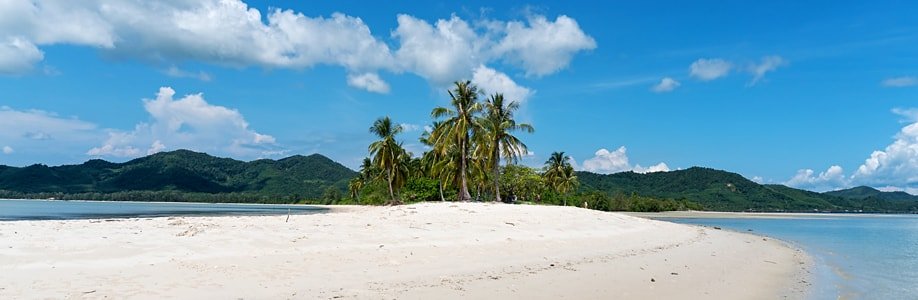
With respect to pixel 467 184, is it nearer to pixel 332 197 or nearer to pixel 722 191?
pixel 332 197

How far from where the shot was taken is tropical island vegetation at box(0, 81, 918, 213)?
133 feet

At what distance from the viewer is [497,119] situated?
41.0 m

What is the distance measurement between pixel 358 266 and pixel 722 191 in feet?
564

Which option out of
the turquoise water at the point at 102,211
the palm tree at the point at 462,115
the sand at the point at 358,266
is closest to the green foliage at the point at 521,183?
the turquoise water at the point at 102,211

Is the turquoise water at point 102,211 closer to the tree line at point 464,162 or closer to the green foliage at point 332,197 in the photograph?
the tree line at point 464,162

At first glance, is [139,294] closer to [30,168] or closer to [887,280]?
[887,280]

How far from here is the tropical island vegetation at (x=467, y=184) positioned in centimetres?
4066

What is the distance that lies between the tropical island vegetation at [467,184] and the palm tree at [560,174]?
0.15 meters

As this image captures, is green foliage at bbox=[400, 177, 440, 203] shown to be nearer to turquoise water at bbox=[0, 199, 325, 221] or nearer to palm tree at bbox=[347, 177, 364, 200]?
turquoise water at bbox=[0, 199, 325, 221]

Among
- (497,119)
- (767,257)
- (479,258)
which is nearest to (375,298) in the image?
(479,258)

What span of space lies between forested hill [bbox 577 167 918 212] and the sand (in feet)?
449

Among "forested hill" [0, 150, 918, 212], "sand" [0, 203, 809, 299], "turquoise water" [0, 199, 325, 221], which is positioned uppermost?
"forested hill" [0, 150, 918, 212]

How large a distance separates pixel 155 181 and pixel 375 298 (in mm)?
206167

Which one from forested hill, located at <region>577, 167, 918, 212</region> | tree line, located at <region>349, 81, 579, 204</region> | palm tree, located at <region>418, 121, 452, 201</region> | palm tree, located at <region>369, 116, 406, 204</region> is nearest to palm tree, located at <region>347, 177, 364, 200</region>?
tree line, located at <region>349, 81, 579, 204</region>
